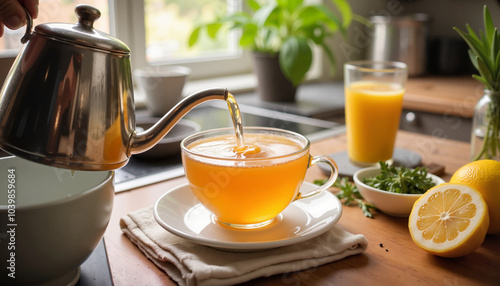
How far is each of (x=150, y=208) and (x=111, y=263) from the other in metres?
0.14

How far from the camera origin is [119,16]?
6.25ft

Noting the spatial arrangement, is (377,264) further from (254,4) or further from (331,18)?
(254,4)

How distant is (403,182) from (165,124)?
43 centimetres

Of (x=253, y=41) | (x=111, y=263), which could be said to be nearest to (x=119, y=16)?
(x=253, y=41)

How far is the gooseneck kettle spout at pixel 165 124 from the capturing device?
65 centimetres

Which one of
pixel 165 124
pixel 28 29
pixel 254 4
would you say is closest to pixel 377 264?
pixel 165 124

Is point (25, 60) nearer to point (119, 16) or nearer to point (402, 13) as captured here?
point (119, 16)

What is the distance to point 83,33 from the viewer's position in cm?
57

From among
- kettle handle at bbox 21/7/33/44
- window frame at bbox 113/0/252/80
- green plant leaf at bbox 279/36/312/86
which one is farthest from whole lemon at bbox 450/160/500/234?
window frame at bbox 113/0/252/80

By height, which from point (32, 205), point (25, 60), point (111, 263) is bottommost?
point (111, 263)

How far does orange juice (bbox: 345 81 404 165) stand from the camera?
108cm

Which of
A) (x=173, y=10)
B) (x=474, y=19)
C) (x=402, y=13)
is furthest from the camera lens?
(x=402, y=13)

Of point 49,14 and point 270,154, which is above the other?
point 49,14

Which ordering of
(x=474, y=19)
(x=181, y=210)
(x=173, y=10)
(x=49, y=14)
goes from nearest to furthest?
(x=181, y=210), (x=49, y=14), (x=173, y=10), (x=474, y=19)
